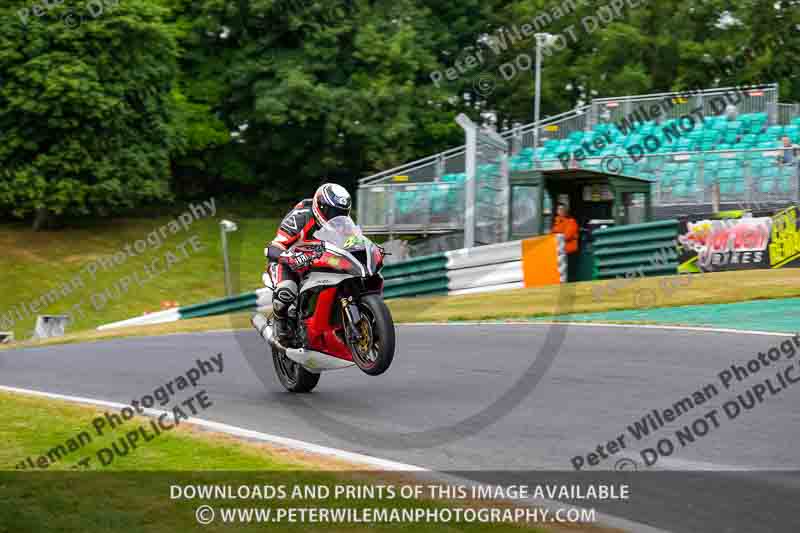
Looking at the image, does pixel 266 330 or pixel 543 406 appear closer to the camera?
pixel 543 406

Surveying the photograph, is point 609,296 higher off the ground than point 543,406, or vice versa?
point 609,296

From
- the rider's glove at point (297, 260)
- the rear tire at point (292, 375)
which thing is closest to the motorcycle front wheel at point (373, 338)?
the rider's glove at point (297, 260)

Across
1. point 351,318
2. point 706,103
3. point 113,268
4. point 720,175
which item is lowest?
point 113,268

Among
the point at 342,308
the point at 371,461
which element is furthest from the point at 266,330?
the point at 371,461

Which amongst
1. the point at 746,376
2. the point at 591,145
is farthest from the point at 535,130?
the point at 746,376

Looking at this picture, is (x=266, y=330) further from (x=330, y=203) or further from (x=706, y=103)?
(x=706, y=103)

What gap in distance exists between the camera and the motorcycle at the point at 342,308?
769 centimetres

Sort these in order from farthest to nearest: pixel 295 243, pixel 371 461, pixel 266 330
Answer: pixel 266 330 → pixel 295 243 → pixel 371 461

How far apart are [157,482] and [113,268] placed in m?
32.2

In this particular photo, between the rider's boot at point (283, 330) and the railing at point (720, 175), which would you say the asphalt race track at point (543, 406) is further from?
the railing at point (720, 175)

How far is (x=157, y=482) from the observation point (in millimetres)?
5555

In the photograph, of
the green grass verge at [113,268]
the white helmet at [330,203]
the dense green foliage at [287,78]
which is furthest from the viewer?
the dense green foliage at [287,78]

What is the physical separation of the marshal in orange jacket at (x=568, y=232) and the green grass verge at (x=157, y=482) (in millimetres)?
13169

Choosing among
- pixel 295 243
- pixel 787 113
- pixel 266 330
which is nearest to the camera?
pixel 295 243
